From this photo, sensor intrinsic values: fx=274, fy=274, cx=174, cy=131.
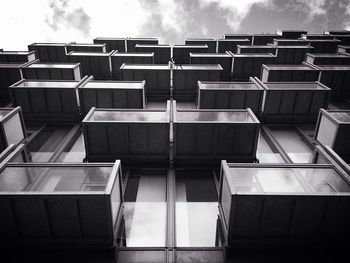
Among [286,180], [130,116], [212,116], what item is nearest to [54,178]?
[130,116]

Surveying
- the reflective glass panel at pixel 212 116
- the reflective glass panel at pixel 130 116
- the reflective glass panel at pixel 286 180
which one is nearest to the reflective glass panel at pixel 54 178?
the reflective glass panel at pixel 130 116

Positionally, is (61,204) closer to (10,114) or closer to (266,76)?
(10,114)

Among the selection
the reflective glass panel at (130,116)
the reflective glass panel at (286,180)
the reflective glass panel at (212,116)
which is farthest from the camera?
the reflective glass panel at (212,116)

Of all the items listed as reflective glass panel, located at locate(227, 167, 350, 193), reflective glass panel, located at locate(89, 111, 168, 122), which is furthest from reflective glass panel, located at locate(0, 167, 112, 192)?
reflective glass panel, located at locate(227, 167, 350, 193)

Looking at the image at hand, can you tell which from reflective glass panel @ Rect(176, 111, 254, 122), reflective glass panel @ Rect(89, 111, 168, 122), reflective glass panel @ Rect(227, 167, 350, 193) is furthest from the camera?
reflective glass panel @ Rect(176, 111, 254, 122)

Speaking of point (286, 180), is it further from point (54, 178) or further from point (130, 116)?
point (54, 178)

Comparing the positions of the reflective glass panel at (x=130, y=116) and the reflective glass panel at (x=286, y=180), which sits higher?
Result: the reflective glass panel at (x=130, y=116)

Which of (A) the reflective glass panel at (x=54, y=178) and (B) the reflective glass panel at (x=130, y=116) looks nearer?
(A) the reflective glass panel at (x=54, y=178)

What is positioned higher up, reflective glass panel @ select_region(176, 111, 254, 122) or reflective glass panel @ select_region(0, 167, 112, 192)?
reflective glass panel @ select_region(176, 111, 254, 122)

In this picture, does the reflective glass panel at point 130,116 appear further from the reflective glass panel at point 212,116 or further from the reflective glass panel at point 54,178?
the reflective glass panel at point 54,178

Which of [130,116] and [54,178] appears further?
[130,116]

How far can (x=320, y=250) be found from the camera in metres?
7.71

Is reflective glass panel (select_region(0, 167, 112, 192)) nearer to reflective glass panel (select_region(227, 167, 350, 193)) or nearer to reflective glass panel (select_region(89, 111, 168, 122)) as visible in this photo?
reflective glass panel (select_region(89, 111, 168, 122))

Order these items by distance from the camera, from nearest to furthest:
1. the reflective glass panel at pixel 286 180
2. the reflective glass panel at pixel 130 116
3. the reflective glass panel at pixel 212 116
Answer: the reflective glass panel at pixel 286 180, the reflective glass panel at pixel 130 116, the reflective glass panel at pixel 212 116
